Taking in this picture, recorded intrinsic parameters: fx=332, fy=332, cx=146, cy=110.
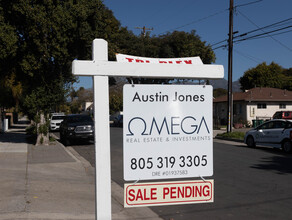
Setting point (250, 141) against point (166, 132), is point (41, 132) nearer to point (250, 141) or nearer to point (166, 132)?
point (250, 141)

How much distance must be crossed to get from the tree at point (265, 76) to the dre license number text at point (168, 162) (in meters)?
57.1

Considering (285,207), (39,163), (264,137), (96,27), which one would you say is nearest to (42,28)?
(96,27)

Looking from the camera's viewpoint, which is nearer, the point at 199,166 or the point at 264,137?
the point at 199,166

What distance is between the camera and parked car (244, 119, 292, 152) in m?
14.6

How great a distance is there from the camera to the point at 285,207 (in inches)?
251

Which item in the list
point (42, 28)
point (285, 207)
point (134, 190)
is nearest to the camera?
point (134, 190)

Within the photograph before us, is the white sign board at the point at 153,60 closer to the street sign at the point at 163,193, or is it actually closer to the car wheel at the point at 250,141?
the street sign at the point at 163,193

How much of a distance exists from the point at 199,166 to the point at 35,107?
14.6 m

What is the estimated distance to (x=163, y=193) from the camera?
3268mm

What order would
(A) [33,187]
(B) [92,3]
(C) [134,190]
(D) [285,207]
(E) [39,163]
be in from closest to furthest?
1. (C) [134,190]
2. (D) [285,207]
3. (A) [33,187]
4. (E) [39,163]
5. (B) [92,3]

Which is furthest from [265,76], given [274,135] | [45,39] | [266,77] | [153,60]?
[153,60]

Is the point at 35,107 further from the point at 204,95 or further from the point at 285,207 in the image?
the point at 204,95

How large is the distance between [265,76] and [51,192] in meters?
55.2

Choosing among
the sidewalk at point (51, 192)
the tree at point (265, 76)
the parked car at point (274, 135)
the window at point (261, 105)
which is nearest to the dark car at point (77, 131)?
the sidewalk at point (51, 192)
